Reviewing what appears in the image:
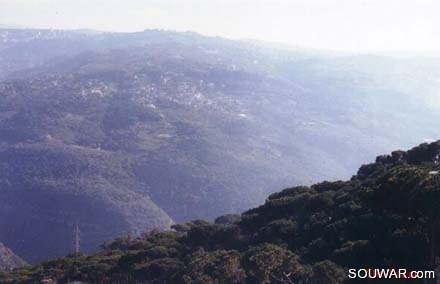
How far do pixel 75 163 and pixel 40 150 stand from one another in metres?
17.7

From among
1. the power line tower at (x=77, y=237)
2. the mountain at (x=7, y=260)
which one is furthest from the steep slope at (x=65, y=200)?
the mountain at (x=7, y=260)

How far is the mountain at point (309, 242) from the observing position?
69.9 feet

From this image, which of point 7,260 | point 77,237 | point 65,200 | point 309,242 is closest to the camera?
point 309,242

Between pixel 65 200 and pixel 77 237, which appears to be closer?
pixel 77 237

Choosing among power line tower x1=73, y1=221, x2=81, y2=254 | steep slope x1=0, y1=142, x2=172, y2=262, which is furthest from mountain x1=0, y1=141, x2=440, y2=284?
steep slope x1=0, y1=142, x2=172, y2=262

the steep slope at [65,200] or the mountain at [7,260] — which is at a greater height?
the mountain at [7,260]

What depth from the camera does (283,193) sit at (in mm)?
45094

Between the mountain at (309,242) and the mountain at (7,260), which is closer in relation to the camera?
the mountain at (309,242)

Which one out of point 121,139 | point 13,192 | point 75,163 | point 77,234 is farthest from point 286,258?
point 121,139

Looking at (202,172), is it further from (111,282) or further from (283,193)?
(111,282)

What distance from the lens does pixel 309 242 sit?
1201 inches

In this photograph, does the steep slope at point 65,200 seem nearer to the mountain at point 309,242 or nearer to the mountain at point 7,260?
the mountain at point 7,260

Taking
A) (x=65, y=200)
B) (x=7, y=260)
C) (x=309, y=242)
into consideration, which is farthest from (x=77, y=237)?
(x=309, y=242)

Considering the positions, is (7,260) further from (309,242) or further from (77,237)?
(309,242)
